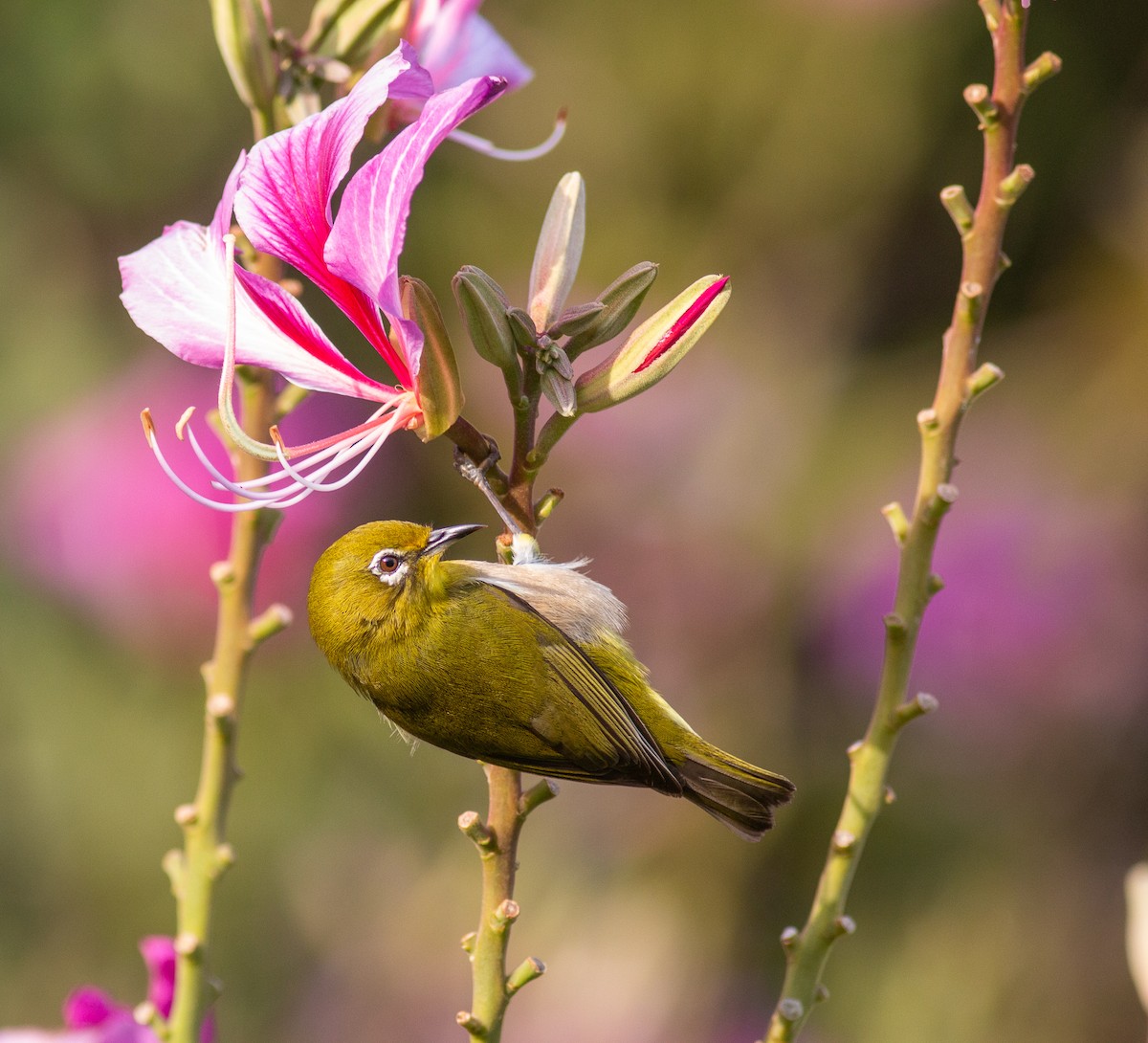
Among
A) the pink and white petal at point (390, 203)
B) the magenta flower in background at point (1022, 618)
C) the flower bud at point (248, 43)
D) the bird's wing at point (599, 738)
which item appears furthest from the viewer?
the magenta flower in background at point (1022, 618)

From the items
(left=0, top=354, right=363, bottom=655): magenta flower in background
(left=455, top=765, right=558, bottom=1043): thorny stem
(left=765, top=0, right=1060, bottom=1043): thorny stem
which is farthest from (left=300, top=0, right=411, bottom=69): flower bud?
(left=0, top=354, right=363, bottom=655): magenta flower in background

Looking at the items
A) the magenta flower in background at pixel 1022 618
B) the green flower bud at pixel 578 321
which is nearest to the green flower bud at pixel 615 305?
the green flower bud at pixel 578 321

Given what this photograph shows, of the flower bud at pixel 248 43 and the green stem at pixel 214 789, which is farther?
the flower bud at pixel 248 43

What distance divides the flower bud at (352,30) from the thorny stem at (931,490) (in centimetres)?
42

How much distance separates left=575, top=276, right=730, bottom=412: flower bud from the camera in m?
0.75

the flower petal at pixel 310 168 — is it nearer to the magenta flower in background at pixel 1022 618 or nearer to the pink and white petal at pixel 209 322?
the pink and white petal at pixel 209 322

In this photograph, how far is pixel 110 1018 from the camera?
777 mm

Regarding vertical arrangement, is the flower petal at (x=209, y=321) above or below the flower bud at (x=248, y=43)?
below

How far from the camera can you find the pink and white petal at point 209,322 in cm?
82

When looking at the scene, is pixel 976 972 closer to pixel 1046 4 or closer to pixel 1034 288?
pixel 1034 288

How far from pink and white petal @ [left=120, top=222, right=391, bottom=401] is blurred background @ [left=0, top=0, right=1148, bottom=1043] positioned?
4.39 feet

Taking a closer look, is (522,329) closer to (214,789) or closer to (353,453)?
(353,453)

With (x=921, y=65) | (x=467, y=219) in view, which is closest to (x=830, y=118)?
(x=921, y=65)

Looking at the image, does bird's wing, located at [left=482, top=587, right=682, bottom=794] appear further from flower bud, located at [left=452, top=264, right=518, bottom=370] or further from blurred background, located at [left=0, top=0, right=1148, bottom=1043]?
blurred background, located at [left=0, top=0, right=1148, bottom=1043]
